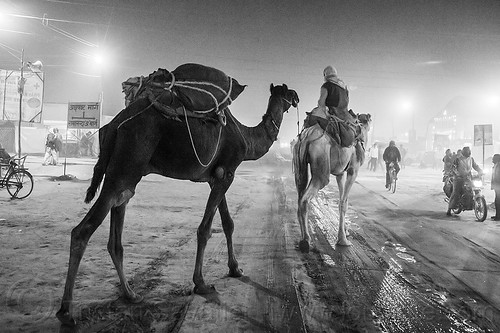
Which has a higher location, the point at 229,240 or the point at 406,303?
the point at 229,240

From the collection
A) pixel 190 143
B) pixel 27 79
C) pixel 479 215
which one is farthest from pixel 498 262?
pixel 27 79

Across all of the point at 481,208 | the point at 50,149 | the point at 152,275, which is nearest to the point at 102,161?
the point at 152,275

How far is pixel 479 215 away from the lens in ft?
30.6

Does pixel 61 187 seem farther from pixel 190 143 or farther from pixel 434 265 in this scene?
pixel 434 265

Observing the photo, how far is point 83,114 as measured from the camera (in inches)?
597

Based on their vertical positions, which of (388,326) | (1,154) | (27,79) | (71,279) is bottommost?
(388,326)

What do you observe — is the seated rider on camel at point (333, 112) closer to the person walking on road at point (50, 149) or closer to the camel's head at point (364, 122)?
the camel's head at point (364, 122)

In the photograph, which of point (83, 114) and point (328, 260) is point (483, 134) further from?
point (83, 114)

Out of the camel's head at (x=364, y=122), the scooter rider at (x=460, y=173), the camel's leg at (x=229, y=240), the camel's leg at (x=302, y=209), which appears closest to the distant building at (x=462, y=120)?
the scooter rider at (x=460, y=173)

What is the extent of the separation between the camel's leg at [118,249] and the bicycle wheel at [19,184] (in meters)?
8.32

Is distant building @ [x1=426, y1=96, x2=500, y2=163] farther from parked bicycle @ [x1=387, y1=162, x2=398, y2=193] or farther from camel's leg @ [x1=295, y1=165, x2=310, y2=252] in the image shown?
camel's leg @ [x1=295, y1=165, x2=310, y2=252]

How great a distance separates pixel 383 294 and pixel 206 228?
7.43 ft

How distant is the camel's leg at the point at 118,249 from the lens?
11.4 feet

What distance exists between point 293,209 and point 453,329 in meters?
6.94
